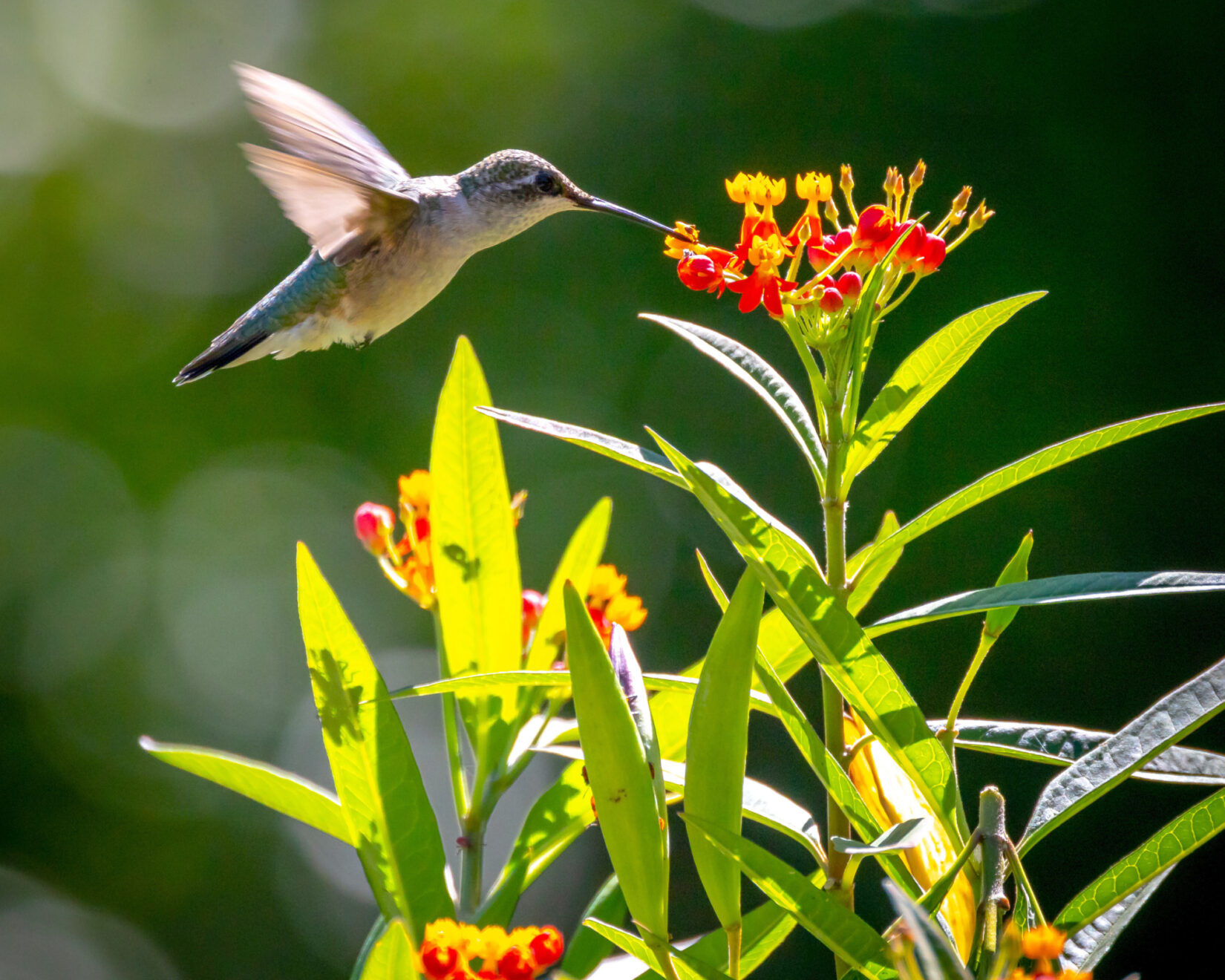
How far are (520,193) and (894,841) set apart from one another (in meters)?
1.48

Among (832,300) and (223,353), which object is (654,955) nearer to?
(832,300)

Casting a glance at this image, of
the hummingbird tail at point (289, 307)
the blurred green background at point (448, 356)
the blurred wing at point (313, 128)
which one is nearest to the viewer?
the blurred wing at point (313, 128)

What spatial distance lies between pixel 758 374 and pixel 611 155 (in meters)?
3.44

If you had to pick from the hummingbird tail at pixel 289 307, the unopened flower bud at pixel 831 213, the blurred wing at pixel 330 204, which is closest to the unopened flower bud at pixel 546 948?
the unopened flower bud at pixel 831 213

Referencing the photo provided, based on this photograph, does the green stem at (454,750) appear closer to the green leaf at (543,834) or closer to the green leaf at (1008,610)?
the green leaf at (543,834)

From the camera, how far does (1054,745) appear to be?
0.82 m

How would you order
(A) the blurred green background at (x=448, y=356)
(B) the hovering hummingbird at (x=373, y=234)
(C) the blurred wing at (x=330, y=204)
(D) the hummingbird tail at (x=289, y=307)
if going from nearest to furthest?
(C) the blurred wing at (x=330, y=204)
(B) the hovering hummingbird at (x=373, y=234)
(D) the hummingbird tail at (x=289, y=307)
(A) the blurred green background at (x=448, y=356)

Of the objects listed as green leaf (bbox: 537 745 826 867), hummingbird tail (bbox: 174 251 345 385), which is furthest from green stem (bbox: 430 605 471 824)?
hummingbird tail (bbox: 174 251 345 385)

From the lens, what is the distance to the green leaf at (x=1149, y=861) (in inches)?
28.0

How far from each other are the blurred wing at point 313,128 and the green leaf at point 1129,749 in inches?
45.3

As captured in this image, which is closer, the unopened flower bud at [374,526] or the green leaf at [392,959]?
the green leaf at [392,959]

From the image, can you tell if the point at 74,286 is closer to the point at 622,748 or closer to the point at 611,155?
the point at 611,155

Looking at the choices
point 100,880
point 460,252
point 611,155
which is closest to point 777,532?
point 460,252

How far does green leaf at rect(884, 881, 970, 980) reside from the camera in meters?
0.53
